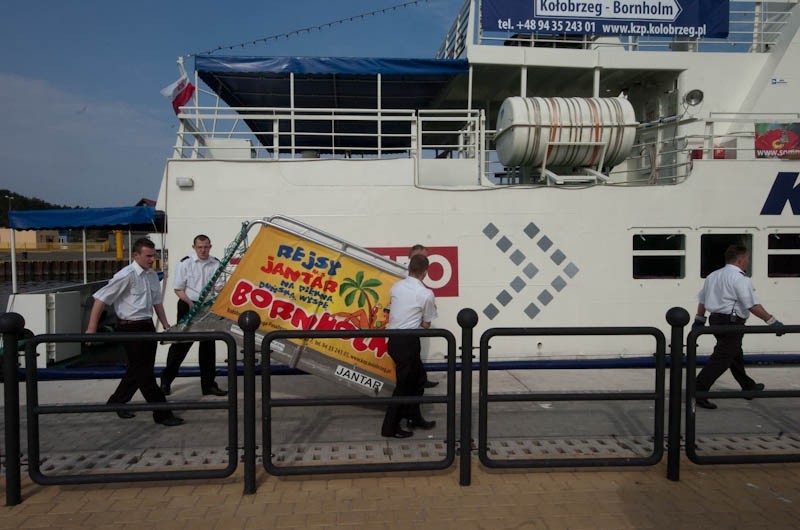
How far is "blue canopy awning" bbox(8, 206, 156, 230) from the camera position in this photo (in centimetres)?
843

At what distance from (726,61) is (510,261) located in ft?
18.6

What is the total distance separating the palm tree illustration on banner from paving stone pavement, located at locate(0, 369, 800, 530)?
91 cm

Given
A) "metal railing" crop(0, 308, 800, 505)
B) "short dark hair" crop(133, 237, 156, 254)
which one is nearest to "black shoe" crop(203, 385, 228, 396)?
"short dark hair" crop(133, 237, 156, 254)

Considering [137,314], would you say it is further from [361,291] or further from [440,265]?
[440,265]

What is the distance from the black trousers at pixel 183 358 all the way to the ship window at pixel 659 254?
5.73 m

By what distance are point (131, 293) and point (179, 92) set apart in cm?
449

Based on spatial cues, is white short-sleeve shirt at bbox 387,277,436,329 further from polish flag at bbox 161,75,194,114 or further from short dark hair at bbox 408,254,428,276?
polish flag at bbox 161,75,194,114

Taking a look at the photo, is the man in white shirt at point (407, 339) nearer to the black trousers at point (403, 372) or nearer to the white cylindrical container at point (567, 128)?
the black trousers at point (403, 372)

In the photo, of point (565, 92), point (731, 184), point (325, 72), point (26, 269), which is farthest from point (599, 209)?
point (26, 269)

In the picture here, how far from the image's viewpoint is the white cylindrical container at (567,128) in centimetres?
769

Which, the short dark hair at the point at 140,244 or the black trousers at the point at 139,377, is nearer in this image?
the black trousers at the point at 139,377

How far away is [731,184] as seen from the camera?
767cm

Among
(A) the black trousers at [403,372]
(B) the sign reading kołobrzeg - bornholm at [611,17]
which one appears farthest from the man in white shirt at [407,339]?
(B) the sign reading kołobrzeg - bornholm at [611,17]

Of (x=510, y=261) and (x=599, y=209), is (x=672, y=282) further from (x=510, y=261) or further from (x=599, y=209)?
(x=510, y=261)
